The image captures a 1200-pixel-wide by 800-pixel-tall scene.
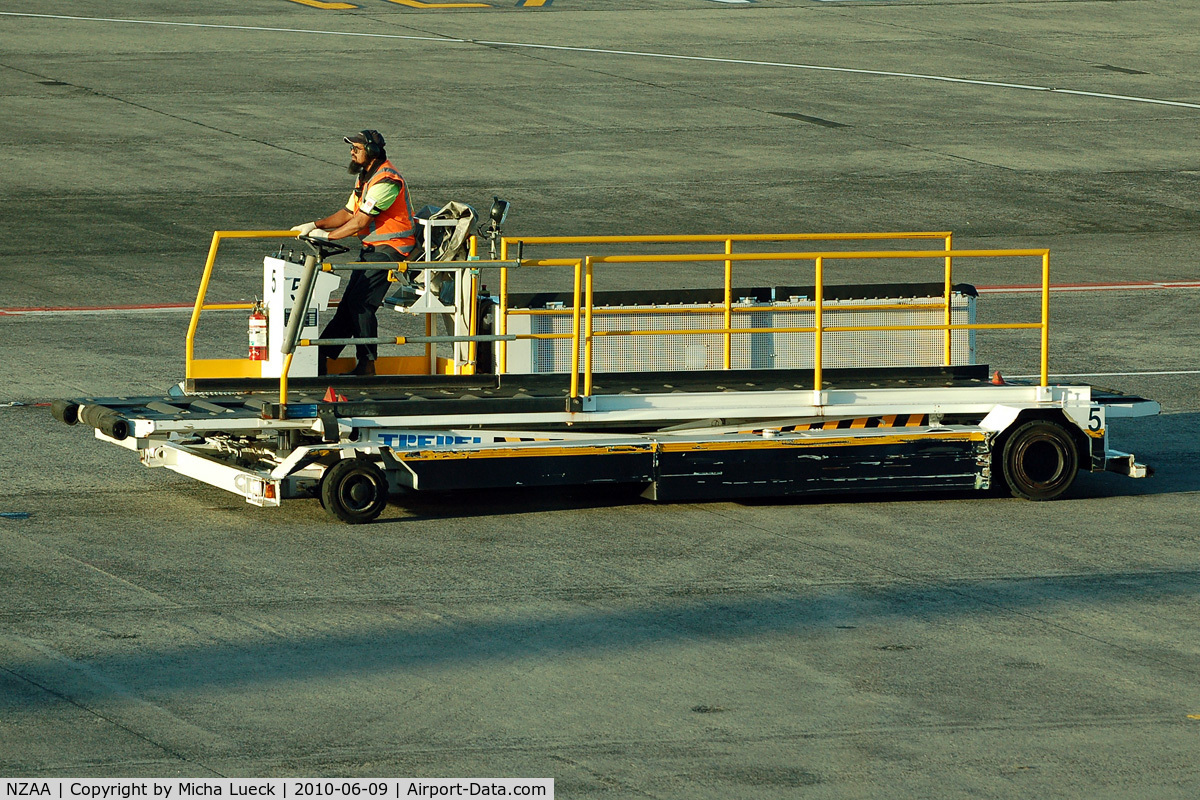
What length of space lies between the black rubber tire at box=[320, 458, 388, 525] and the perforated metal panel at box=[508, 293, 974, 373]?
1.58 m

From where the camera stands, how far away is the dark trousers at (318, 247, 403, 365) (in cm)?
1266

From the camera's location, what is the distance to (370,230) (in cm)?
1278

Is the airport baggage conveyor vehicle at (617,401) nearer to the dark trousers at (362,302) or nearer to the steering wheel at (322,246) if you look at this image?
the steering wheel at (322,246)

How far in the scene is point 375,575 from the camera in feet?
34.7

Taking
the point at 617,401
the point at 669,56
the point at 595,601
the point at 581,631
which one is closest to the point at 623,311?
the point at 617,401

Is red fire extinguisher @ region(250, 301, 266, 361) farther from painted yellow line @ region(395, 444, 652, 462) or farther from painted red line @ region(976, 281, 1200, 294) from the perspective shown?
painted red line @ region(976, 281, 1200, 294)

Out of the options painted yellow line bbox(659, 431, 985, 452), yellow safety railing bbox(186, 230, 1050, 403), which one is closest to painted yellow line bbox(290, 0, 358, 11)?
yellow safety railing bbox(186, 230, 1050, 403)

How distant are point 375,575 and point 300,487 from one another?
1509mm

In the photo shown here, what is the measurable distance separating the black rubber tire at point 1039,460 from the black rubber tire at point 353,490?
4.47m

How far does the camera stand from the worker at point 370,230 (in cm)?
1262

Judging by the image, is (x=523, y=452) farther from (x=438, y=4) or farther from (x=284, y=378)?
(x=438, y=4)

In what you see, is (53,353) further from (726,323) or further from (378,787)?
(378,787)

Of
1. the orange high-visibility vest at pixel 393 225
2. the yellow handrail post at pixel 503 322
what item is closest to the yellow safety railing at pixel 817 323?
the yellow handrail post at pixel 503 322

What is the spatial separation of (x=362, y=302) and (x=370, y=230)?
530mm
